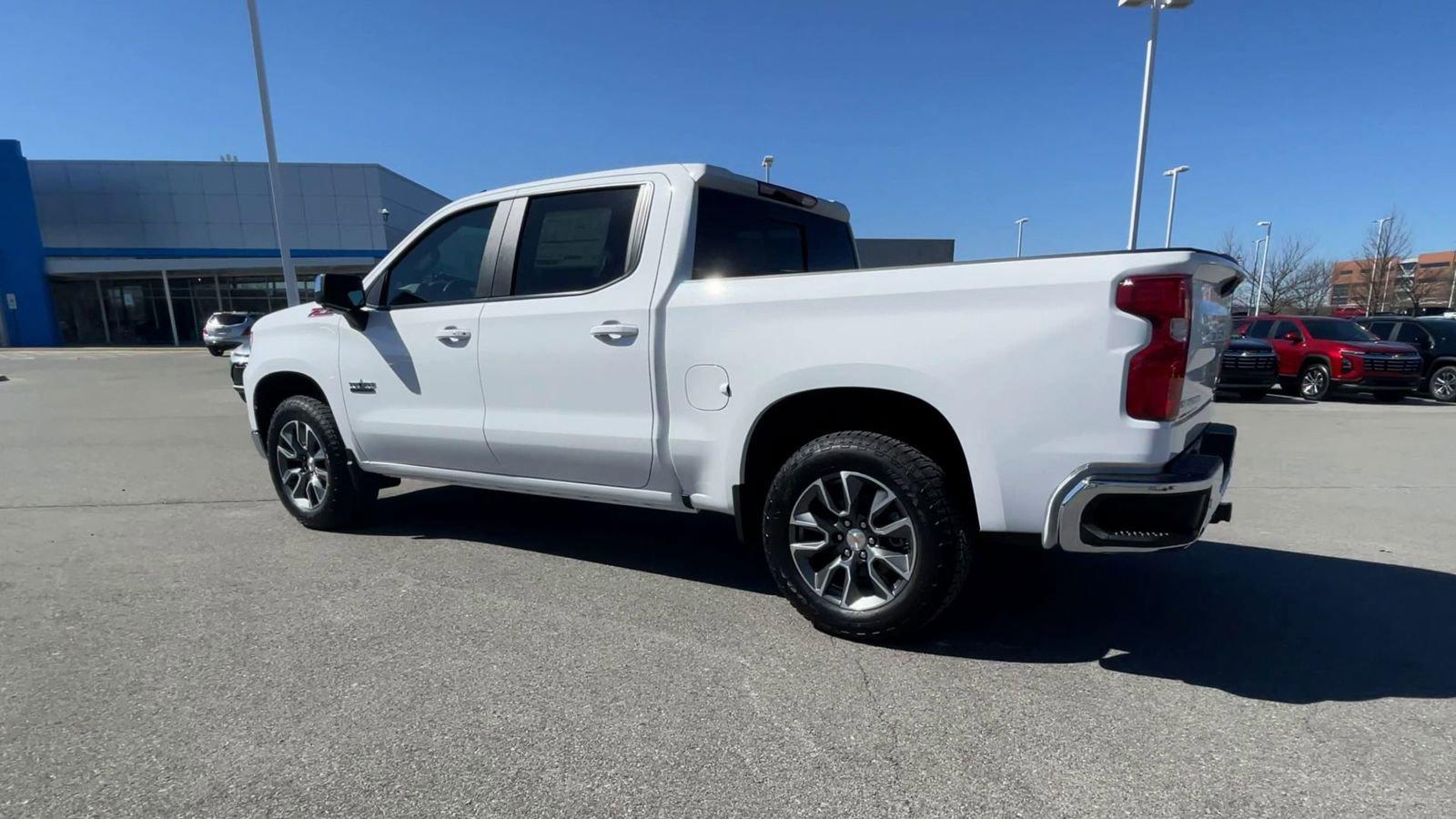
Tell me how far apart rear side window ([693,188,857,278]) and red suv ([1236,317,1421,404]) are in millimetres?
13538

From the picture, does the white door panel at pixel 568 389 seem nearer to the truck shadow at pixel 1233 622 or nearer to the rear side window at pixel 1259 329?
the truck shadow at pixel 1233 622

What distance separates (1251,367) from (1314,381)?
1728mm

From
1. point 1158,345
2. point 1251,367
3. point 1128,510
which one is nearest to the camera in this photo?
point 1158,345

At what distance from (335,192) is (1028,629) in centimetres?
4220

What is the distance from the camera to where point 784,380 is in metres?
3.00

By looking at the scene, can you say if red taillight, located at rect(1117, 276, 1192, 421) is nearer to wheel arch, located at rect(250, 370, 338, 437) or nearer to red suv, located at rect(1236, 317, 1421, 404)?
wheel arch, located at rect(250, 370, 338, 437)

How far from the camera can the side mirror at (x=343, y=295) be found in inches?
163

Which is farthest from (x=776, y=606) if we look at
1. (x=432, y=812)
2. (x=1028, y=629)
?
(x=432, y=812)

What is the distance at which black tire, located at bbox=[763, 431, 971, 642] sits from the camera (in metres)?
2.80

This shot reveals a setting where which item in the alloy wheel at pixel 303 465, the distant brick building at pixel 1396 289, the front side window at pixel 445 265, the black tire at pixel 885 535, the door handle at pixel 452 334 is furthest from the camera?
the distant brick building at pixel 1396 289

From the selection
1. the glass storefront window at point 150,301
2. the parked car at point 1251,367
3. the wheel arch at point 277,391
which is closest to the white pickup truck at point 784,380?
the wheel arch at point 277,391

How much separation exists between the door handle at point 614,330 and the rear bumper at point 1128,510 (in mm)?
1893

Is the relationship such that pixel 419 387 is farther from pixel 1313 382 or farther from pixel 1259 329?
pixel 1259 329

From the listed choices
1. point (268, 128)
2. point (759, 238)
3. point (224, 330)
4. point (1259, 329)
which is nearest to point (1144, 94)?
point (1259, 329)
